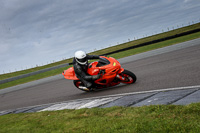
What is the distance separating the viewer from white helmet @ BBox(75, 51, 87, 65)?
786 centimetres

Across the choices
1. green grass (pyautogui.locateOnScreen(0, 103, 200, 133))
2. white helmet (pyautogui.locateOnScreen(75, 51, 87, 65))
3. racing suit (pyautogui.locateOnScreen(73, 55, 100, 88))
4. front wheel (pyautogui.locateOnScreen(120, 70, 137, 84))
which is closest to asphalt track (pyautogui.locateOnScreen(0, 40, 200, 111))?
front wheel (pyautogui.locateOnScreen(120, 70, 137, 84))

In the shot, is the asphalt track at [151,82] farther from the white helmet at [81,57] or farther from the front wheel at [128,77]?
the white helmet at [81,57]

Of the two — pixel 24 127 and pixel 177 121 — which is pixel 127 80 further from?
pixel 177 121

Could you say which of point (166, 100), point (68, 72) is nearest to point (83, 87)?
point (68, 72)

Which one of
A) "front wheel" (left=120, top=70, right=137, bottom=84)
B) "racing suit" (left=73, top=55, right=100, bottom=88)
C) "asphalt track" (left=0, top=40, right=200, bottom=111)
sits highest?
"racing suit" (left=73, top=55, right=100, bottom=88)

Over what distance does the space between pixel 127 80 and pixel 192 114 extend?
4.61 m

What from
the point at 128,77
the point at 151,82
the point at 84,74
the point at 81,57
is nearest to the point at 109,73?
the point at 128,77

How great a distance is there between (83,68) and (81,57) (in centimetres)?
48

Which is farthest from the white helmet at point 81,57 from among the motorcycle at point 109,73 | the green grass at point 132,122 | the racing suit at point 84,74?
the green grass at point 132,122

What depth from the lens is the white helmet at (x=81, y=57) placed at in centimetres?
786

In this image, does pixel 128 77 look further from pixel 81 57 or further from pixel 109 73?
pixel 81 57

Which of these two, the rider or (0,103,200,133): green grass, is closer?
(0,103,200,133): green grass

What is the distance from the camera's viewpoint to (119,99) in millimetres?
5992

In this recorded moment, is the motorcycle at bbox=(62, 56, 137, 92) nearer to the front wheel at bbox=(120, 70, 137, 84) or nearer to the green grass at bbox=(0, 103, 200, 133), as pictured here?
the front wheel at bbox=(120, 70, 137, 84)
